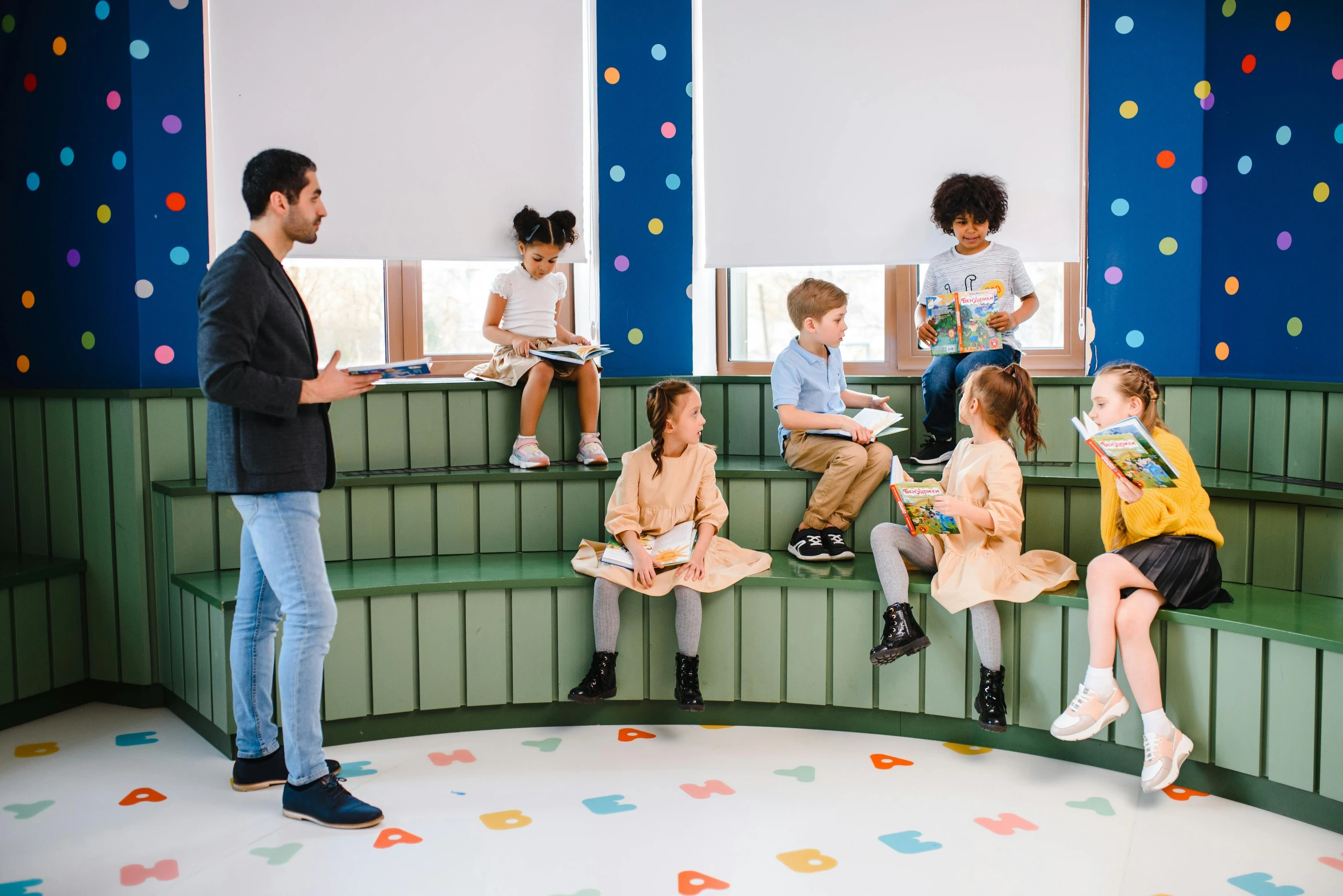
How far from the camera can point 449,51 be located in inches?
150

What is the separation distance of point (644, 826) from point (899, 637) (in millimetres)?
876

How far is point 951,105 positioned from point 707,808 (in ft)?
8.99

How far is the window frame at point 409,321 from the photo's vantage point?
3.97 m

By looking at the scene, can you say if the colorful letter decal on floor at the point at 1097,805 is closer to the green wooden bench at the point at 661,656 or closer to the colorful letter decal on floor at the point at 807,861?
the green wooden bench at the point at 661,656

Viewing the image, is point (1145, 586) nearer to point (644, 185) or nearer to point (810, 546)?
point (810, 546)

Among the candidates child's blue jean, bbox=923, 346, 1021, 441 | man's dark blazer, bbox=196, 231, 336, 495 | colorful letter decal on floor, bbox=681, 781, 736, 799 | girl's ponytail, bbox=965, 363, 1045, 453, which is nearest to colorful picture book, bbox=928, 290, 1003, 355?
child's blue jean, bbox=923, 346, 1021, 441

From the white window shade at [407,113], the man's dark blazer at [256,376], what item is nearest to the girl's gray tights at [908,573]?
the man's dark blazer at [256,376]

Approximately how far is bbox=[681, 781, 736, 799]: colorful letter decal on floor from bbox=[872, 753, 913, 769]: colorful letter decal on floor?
0.42 metres

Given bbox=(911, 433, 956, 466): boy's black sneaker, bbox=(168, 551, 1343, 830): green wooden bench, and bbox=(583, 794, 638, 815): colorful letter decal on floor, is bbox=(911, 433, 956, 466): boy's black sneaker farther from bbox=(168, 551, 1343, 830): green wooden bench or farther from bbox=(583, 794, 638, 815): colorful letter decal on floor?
bbox=(583, 794, 638, 815): colorful letter decal on floor

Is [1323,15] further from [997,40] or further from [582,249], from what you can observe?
[582,249]

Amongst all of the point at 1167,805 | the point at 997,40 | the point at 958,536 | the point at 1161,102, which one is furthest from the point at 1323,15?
the point at 1167,805

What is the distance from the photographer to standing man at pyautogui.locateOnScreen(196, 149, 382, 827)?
6.82 ft

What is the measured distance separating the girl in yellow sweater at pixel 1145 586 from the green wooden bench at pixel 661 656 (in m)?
0.08

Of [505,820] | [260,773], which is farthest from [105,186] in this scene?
[505,820]
